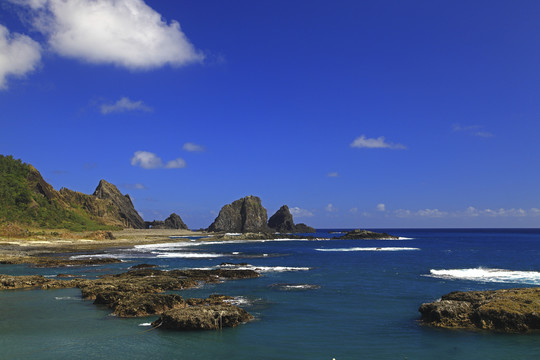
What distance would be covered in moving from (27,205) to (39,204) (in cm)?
746

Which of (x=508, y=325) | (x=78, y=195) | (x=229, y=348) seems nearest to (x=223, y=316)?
(x=229, y=348)

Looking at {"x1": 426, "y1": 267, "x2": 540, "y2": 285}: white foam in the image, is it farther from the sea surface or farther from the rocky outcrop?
the rocky outcrop

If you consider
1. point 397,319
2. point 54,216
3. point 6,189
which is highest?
point 6,189

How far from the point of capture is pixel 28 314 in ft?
74.5

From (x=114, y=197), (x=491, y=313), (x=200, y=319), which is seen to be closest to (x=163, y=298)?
(x=200, y=319)

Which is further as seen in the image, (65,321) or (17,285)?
(17,285)

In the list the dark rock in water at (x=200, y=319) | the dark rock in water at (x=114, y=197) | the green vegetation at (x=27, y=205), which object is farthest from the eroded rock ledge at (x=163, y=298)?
the dark rock in water at (x=114, y=197)

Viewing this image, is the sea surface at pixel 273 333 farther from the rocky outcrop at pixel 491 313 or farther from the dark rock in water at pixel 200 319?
the rocky outcrop at pixel 491 313

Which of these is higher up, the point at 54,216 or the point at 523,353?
the point at 54,216

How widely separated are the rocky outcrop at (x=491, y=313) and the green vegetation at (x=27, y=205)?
334ft

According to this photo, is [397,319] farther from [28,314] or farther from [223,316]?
[28,314]

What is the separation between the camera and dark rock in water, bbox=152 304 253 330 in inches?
746

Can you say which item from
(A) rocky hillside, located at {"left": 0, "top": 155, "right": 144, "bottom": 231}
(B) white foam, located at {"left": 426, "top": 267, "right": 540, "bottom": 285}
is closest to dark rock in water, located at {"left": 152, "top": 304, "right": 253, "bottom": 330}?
(B) white foam, located at {"left": 426, "top": 267, "right": 540, "bottom": 285}

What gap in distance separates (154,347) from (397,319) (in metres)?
13.8
